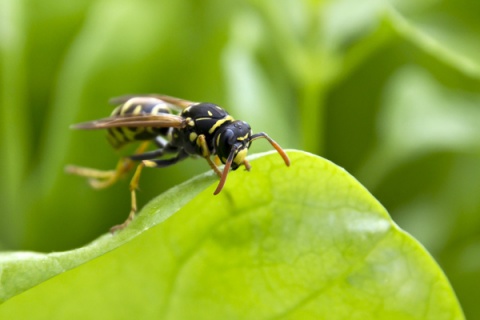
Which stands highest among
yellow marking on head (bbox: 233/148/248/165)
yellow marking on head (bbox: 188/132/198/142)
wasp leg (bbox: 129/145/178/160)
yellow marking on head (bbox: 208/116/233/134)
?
yellow marking on head (bbox: 233/148/248/165)

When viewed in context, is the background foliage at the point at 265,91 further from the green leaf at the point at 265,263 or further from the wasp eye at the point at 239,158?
the green leaf at the point at 265,263

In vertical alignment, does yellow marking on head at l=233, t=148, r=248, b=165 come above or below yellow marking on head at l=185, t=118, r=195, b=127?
above

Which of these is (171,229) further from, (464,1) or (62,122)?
(464,1)

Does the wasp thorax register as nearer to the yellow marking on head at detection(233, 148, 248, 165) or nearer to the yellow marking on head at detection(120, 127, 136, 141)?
the yellow marking on head at detection(233, 148, 248, 165)

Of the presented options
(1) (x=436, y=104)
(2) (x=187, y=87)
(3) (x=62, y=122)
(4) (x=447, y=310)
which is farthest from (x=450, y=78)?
(4) (x=447, y=310)

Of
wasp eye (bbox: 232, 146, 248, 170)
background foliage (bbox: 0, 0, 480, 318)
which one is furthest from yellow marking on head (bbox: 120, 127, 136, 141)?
wasp eye (bbox: 232, 146, 248, 170)

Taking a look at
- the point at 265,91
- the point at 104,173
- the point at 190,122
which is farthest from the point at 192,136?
the point at 265,91
